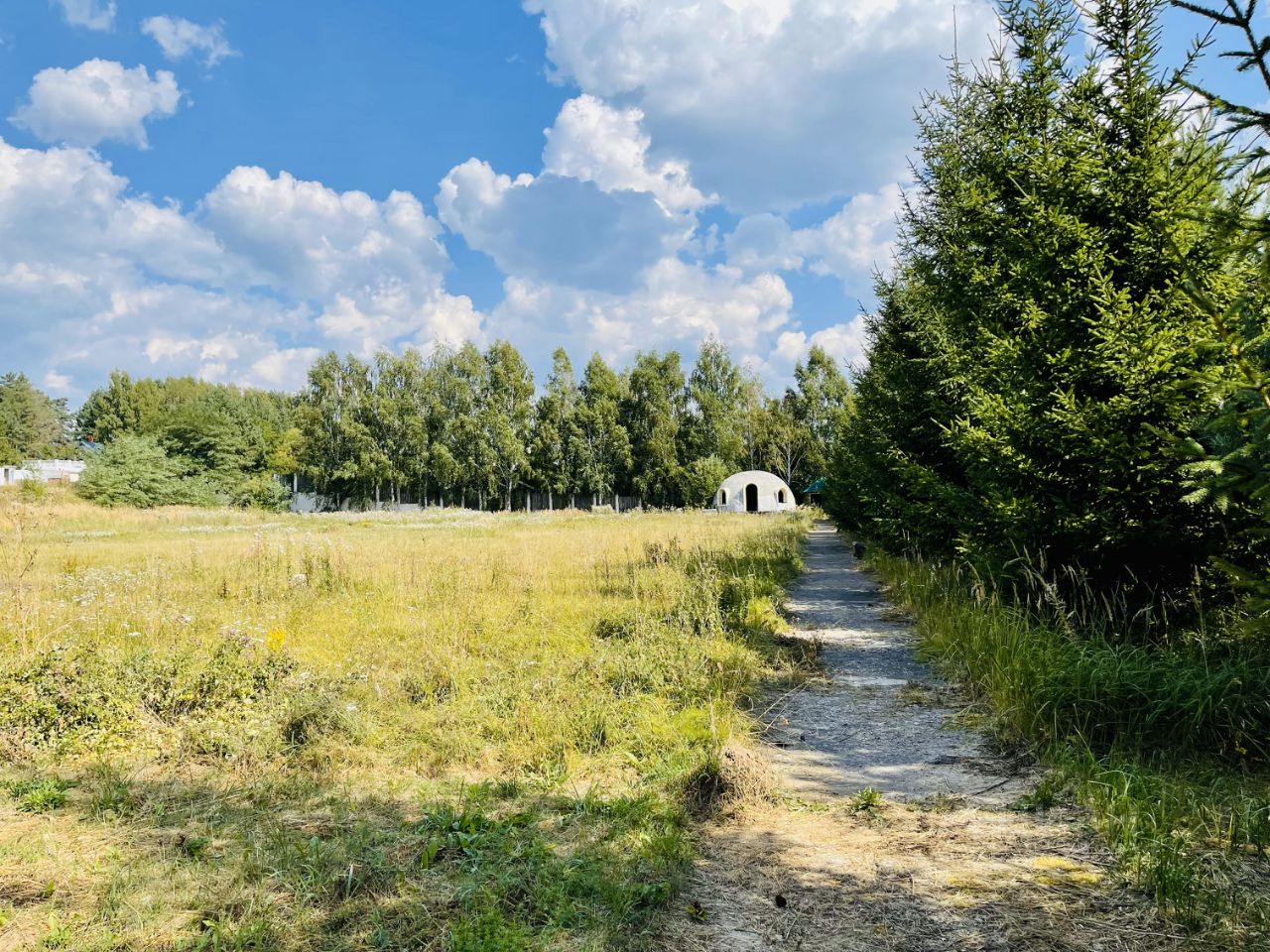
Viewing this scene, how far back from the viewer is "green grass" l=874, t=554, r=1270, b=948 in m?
3.11

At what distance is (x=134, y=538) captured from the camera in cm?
2462

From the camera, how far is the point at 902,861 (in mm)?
3549

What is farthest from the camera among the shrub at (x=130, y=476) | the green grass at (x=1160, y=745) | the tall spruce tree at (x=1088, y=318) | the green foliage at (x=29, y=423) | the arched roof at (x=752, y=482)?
the green foliage at (x=29, y=423)

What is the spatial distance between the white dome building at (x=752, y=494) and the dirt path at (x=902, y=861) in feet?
154

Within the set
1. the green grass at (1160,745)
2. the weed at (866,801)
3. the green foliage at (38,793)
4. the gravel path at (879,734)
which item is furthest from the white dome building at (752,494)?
the green foliage at (38,793)

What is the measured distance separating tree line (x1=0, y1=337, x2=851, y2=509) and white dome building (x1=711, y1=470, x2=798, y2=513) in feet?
9.17

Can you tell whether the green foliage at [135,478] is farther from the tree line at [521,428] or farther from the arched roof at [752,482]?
the arched roof at [752,482]

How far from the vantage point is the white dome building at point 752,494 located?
52375mm

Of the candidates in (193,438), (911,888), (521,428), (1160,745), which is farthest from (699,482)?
(911,888)

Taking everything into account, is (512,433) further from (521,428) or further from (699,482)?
(699,482)

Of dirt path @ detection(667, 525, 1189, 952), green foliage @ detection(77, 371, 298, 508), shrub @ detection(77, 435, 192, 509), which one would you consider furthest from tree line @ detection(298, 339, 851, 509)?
dirt path @ detection(667, 525, 1189, 952)

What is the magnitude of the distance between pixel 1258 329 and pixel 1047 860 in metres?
3.53

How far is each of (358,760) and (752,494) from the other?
49.7m

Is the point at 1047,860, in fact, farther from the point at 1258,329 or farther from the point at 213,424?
the point at 213,424
